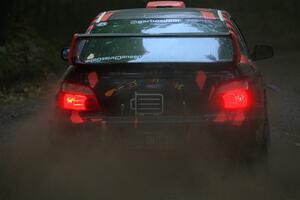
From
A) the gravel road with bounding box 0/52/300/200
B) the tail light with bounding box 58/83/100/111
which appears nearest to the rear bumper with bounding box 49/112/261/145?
the tail light with bounding box 58/83/100/111

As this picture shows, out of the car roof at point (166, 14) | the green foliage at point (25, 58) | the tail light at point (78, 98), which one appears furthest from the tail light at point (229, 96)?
the green foliage at point (25, 58)

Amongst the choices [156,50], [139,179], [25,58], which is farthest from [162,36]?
[25,58]

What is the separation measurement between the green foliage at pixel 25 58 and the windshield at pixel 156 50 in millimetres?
8328

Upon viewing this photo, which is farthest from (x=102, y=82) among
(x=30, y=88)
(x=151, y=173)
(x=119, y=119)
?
(x=30, y=88)

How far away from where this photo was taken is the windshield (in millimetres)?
5729

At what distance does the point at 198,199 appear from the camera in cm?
561

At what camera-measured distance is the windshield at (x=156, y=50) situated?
18.8 feet

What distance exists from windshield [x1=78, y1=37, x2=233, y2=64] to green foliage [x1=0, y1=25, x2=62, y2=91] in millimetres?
8328

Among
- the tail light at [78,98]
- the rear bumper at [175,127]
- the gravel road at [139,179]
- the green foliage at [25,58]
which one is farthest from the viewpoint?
the green foliage at [25,58]

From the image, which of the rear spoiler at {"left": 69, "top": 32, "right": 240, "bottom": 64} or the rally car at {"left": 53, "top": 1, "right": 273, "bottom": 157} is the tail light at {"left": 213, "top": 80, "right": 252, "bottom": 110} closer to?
the rally car at {"left": 53, "top": 1, "right": 273, "bottom": 157}

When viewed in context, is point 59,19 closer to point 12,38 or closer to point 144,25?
point 12,38

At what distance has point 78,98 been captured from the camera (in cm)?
559

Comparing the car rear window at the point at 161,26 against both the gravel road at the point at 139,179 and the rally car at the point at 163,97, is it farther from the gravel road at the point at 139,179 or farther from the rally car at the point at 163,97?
the gravel road at the point at 139,179

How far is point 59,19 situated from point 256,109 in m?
15.6
